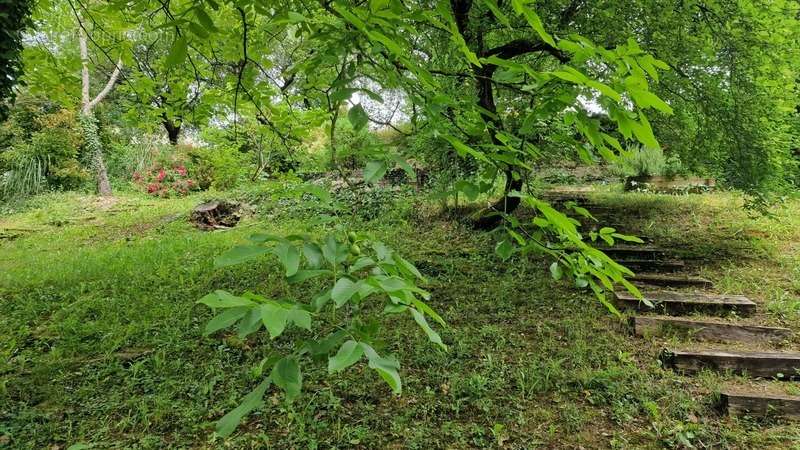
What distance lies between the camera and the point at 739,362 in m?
3.55

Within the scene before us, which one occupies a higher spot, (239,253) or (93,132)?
(93,132)

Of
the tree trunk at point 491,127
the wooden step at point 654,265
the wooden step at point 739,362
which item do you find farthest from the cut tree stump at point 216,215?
the wooden step at point 739,362

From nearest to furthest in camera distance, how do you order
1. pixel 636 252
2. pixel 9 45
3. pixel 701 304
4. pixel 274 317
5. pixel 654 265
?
pixel 274 317 < pixel 9 45 < pixel 701 304 < pixel 654 265 < pixel 636 252

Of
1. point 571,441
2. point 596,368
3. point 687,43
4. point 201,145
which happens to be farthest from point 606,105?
point 201,145

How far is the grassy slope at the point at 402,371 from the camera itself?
2910mm

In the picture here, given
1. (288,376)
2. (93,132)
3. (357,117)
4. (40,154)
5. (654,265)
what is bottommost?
(654,265)

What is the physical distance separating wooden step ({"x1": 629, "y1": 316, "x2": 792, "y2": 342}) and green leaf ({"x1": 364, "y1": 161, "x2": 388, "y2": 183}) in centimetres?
379

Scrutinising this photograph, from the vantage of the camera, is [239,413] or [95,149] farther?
[95,149]

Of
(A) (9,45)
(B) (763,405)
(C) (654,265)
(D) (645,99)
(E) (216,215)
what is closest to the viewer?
(D) (645,99)

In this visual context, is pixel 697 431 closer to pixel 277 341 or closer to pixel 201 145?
pixel 277 341

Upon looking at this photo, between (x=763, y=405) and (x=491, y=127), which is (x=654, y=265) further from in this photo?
(x=491, y=127)

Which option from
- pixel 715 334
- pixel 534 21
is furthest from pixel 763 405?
pixel 534 21

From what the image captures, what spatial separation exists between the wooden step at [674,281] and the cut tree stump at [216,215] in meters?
6.71

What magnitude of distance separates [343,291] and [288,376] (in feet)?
0.55
